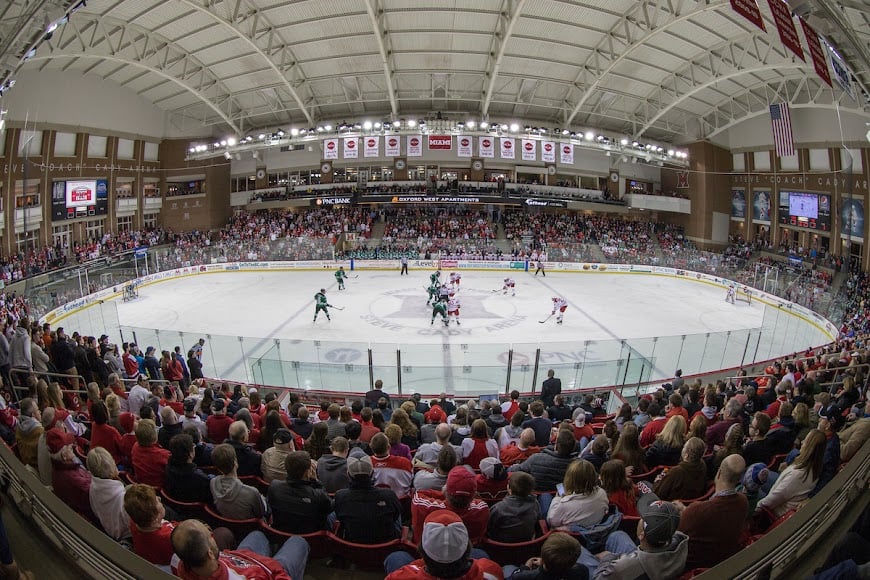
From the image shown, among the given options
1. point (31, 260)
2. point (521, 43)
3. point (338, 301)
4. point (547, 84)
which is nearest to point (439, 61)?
point (521, 43)

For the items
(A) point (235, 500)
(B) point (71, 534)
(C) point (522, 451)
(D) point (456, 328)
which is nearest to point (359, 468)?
(A) point (235, 500)

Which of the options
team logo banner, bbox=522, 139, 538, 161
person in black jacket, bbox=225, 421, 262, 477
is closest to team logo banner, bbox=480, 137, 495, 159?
team logo banner, bbox=522, 139, 538, 161

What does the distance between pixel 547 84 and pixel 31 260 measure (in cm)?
3167

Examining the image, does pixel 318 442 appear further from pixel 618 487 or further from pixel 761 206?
pixel 761 206

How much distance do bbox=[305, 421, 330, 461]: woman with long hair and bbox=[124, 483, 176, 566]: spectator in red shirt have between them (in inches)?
88.5

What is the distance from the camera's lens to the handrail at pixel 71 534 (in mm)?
1945

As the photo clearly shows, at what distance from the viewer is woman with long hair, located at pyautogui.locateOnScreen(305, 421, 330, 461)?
541cm

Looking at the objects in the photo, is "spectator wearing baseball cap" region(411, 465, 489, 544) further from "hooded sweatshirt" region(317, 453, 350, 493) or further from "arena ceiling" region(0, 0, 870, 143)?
"arena ceiling" region(0, 0, 870, 143)

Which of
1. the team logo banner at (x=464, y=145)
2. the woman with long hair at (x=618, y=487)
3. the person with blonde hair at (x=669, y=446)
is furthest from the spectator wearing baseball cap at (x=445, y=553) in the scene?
the team logo banner at (x=464, y=145)

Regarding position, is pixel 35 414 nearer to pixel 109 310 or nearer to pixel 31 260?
pixel 109 310

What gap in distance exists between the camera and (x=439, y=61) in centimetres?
2973

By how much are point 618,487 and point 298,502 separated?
252cm

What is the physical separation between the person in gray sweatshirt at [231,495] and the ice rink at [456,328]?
7.24m

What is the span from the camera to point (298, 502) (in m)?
3.82
